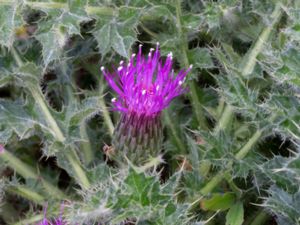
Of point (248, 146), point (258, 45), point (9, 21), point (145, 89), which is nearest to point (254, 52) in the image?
point (258, 45)

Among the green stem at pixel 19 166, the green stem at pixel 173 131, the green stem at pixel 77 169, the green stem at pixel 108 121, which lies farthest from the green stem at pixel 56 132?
the green stem at pixel 173 131

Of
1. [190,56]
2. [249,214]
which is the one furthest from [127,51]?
[249,214]

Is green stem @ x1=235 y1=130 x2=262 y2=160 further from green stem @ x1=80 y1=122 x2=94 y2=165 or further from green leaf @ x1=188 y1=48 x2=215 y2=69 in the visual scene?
green stem @ x1=80 y1=122 x2=94 y2=165

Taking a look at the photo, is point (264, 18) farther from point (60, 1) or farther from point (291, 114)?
point (60, 1)

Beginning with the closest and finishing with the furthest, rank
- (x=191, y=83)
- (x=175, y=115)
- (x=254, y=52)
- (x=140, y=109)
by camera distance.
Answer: (x=140, y=109) < (x=254, y=52) < (x=191, y=83) < (x=175, y=115)

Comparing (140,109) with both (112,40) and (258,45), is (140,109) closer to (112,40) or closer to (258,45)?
(112,40)

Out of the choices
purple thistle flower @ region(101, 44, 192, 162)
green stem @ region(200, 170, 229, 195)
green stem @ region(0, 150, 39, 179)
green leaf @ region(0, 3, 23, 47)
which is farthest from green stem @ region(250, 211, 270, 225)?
green leaf @ region(0, 3, 23, 47)

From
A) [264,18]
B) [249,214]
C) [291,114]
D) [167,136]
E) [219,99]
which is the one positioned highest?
[264,18]

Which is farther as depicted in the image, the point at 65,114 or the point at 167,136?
the point at 167,136
